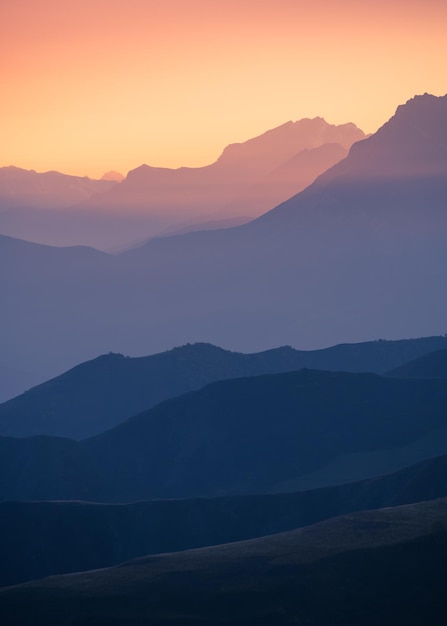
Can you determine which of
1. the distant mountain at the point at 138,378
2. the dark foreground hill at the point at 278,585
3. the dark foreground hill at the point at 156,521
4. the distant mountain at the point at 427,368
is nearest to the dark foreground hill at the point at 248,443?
the distant mountain at the point at 427,368

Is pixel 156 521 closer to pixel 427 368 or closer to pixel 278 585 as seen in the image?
pixel 278 585

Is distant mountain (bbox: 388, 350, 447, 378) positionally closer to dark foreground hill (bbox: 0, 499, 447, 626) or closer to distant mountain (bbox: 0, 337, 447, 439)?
distant mountain (bbox: 0, 337, 447, 439)

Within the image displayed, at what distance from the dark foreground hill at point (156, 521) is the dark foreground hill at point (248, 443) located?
13740 millimetres

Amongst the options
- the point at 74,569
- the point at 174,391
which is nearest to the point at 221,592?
the point at 74,569

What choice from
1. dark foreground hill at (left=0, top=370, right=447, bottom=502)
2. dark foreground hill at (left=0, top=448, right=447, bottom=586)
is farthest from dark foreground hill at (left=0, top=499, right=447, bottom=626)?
dark foreground hill at (left=0, top=370, right=447, bottom=502)

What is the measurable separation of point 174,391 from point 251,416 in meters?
28.9

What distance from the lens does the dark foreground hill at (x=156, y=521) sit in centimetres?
7381

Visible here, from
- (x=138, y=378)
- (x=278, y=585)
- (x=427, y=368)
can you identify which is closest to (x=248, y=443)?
(x=427, y=368)

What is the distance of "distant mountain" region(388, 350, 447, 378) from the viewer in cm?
11575

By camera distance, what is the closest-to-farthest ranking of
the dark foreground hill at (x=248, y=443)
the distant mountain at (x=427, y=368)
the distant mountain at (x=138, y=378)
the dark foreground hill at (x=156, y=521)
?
the dark foreground hill at (x=156, y=521) < the dark foreground hill at (x=248, y=443) < the distant mountain at (x=427, y=368) < the distant mountain at (x=138, y=378)

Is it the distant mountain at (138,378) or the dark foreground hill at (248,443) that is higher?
the distant mountain at (138,378)

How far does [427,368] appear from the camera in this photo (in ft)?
386

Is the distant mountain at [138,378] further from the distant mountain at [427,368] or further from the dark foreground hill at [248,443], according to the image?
the dark foreground hill at [248,443]

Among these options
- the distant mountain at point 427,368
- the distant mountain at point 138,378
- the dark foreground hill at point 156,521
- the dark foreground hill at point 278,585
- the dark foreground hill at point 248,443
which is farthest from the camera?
the distant mountain at point 138,378
